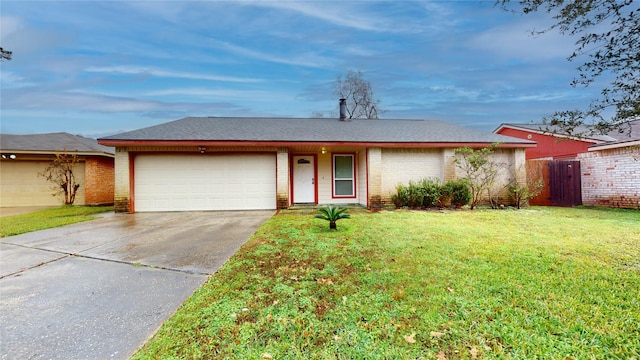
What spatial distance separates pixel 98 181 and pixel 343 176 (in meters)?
11.8

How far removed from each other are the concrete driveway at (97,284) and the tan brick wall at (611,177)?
13.2 metres

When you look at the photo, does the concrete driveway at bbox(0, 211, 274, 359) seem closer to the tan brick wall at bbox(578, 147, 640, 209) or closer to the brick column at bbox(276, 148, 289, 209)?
the brick column at bbox(276, 148, 289, 209)

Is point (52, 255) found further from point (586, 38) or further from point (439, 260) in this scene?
point (586, 38)

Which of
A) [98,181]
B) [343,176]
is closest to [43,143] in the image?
[98,181]

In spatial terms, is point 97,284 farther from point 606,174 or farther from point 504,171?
point 606,174

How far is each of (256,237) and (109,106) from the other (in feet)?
54.8

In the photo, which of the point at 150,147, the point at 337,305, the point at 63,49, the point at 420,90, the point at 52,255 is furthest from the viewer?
the point at 420,90

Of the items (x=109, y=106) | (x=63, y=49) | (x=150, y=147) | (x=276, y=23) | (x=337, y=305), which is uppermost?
(x=276, y=23)

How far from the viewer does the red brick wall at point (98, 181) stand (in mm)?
12555

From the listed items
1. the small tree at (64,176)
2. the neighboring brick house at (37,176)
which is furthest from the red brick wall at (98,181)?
the small tree at (64,176)

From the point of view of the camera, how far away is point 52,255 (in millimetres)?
4508

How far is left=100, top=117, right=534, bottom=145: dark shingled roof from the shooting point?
396 inches

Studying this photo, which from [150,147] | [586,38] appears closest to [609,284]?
[586,38]

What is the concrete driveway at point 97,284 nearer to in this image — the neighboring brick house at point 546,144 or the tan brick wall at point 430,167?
the tan brick wall at point 430,167
